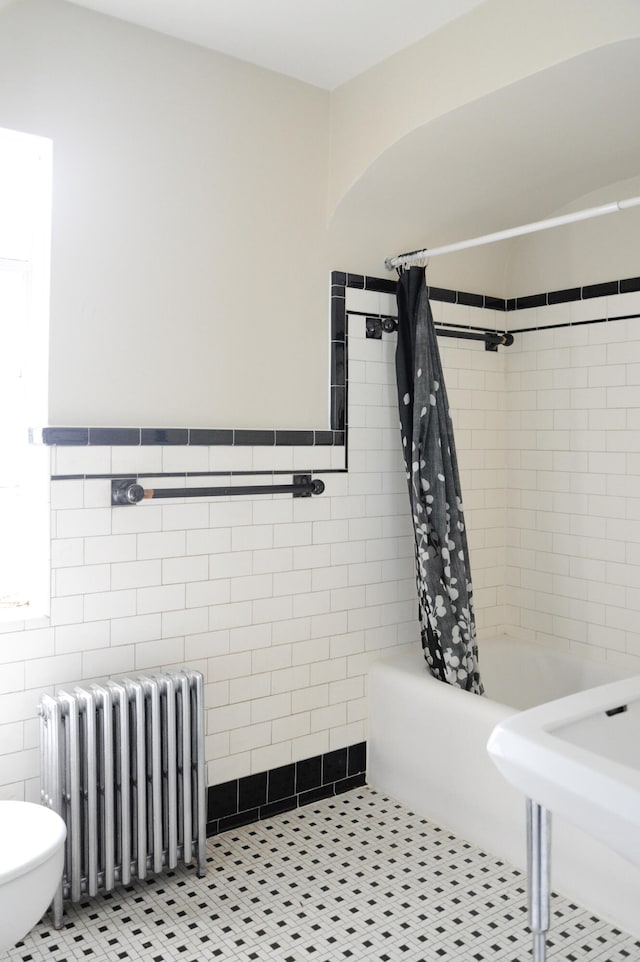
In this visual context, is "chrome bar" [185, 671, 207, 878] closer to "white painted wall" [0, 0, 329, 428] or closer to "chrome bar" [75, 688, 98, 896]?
"chrome bar" [75, 688, 98, 896]

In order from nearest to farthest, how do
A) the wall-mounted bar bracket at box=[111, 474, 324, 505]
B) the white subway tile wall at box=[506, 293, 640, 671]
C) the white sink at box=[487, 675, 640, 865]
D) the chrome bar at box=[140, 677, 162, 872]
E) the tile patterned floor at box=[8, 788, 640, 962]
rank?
1. the white sink at box=[487, 675, 640, 865]
2. the tile patterned floor at box=[8, 788, 640, 962]
3. the chrome bar at box=[140, 677, 162, 872]
4. the wall-mounted bar bracket at box=[111, 474, 324, 505]
5. the white subway tile wall at box=[506, 293, 640, 671]

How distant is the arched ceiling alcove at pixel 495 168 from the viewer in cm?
234

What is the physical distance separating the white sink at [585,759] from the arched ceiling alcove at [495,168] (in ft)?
5.50

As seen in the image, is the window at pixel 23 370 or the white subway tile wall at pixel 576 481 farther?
the white subway tile wall at pixel 576 481

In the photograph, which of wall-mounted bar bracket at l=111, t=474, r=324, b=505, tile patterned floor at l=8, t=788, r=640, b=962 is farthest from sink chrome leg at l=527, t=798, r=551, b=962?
wall-mounted bar bracket at l=111, t=474, r=324, b=505

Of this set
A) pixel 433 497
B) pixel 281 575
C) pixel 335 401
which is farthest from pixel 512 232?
pixel 281 575

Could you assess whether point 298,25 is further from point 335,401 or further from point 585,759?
point 585,759

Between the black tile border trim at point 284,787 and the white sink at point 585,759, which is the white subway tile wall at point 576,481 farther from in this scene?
the white sink at point 585,759

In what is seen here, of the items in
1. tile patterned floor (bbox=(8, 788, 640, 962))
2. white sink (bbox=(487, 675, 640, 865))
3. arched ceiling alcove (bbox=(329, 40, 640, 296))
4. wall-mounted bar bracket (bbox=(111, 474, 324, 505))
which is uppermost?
arched ceiling alcove (bbox=(329, 40, 640, 296))

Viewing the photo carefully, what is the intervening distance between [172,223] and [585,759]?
80.5 inches

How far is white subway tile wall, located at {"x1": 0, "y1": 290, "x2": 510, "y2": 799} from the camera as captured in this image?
2.45 m

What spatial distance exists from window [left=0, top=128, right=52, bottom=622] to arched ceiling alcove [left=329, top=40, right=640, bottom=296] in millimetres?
1082

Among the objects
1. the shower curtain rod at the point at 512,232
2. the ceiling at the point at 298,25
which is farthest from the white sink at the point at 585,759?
the ceiling at the point at 298,25

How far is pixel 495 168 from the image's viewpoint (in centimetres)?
287
